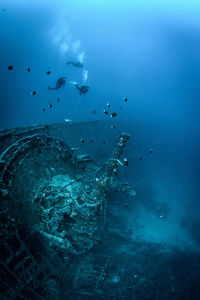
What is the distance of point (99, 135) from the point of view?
19.0 metres

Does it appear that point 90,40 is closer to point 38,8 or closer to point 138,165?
point 38,8

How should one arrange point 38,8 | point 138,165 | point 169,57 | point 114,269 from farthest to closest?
point 169,57, point 38,8, point 138,165, point 114,269

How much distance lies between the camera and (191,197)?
84.9ft

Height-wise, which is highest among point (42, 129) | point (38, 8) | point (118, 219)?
point (38, 8)

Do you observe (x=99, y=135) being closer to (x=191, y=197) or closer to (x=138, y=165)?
(x=138, y=165)

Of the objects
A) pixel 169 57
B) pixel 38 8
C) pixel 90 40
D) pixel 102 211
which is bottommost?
pixel 102 211

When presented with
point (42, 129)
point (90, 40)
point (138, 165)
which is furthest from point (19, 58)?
point (42, 129)

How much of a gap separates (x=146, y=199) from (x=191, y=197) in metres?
10.1

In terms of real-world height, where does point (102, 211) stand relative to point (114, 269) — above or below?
above

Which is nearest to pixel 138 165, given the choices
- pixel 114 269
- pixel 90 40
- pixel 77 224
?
pixel 114 269

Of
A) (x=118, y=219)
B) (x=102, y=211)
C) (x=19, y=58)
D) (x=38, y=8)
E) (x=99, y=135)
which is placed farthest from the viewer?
Answer: (x=38, y=8)

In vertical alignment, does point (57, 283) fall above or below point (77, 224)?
below

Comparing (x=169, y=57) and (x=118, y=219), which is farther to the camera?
(x=169, y=57)

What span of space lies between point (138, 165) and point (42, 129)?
18627 millimetres
